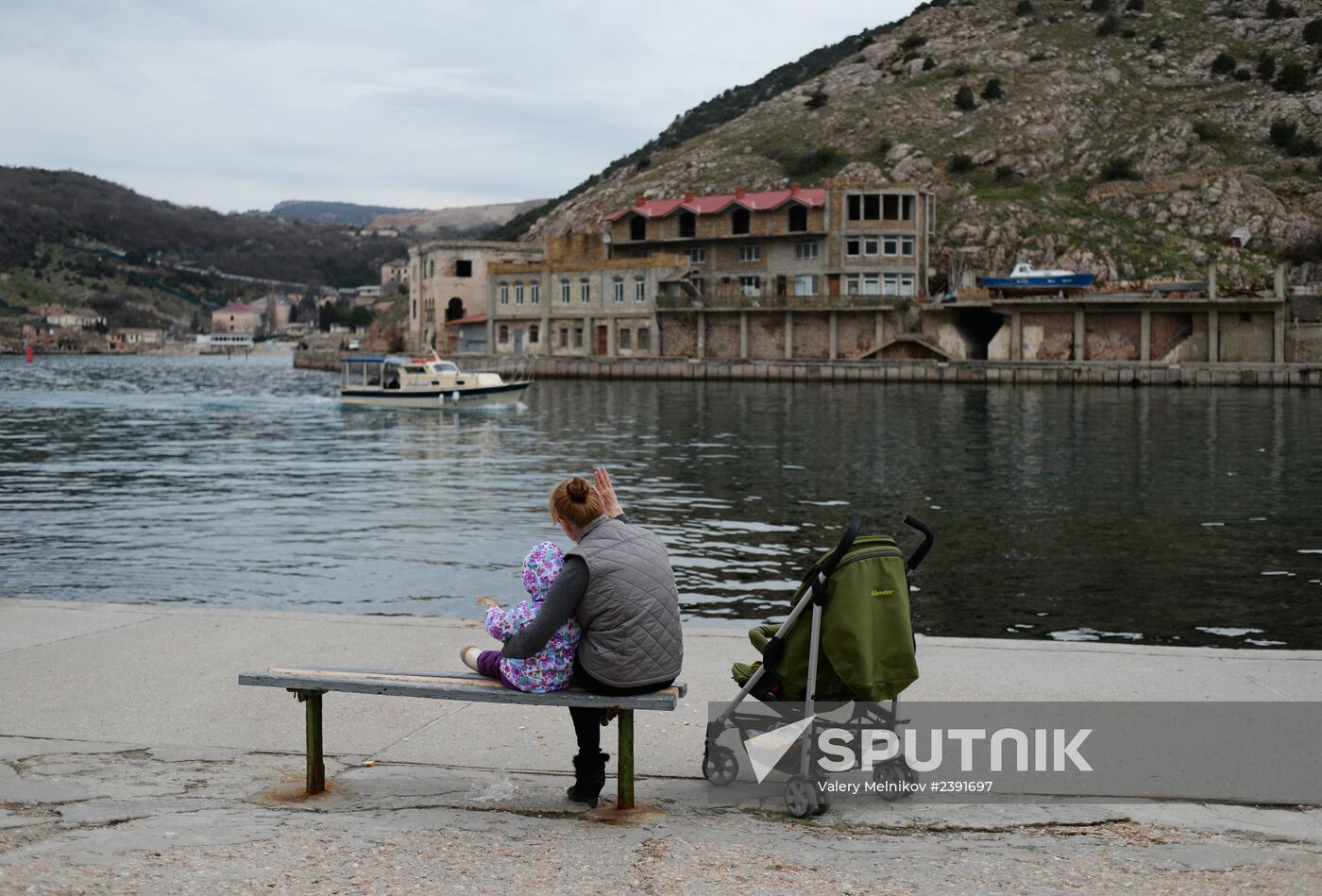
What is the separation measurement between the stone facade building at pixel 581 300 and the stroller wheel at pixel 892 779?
3459 inches

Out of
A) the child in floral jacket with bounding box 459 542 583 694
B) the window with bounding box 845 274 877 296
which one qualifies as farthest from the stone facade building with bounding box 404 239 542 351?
the child in floral jacket with bounding box 459 542 583 694

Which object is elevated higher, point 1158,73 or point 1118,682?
point 1158,73

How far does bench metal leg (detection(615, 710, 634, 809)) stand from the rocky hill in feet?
322

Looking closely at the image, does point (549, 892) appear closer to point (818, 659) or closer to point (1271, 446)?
point (818, 659)

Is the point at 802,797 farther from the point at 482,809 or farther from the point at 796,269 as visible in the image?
the point at 796,269

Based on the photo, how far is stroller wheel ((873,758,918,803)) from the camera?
688 cm

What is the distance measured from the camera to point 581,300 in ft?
321

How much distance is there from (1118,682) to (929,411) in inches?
1918

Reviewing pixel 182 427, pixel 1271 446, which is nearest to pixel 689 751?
pixel 1271 446

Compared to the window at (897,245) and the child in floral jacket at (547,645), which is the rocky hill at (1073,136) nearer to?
the window at (897,245)

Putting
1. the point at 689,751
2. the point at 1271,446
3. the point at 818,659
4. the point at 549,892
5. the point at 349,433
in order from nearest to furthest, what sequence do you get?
the point at 549,892 → the point at 818,659 → the point at 689,751 → the point at 1271,446 → the point at 349,433

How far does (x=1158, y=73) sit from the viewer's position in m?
126

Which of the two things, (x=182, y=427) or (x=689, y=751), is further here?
(x=182, y=427)

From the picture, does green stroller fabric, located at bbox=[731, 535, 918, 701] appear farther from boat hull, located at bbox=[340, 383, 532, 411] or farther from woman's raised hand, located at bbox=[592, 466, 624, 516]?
boat hull, located at bbox=[340, 383, 532, 411]
